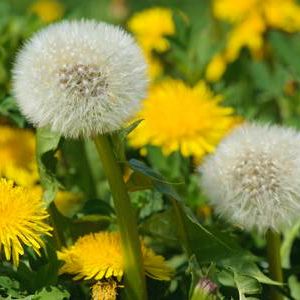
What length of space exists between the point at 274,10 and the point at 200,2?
6.35ft

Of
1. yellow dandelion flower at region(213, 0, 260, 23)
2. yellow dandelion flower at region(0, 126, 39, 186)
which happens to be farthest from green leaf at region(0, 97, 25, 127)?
yellow dandelion flower at region(213, 0, 260, 23)

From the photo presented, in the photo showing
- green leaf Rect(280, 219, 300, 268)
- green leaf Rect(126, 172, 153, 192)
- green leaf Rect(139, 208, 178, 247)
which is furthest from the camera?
green leaf Rect(280, 219, 300, 268)

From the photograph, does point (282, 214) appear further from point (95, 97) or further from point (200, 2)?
point (200, 2)

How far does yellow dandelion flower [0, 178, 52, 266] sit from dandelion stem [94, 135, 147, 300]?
0.11m

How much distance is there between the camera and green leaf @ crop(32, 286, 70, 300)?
1028mm

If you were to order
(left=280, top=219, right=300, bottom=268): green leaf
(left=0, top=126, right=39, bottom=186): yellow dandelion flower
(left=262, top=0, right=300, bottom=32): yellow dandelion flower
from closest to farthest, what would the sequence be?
1. (left=280, top=219, right=300, bottom=268): green leaf
2. (left=0, top=126, right=39, bottom=186): yellow dandelion flower
3. (left=262, top=0, right=300, bottom=32): yellow dandelion flower

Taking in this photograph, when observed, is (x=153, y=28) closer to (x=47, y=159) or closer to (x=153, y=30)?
(x=153, y=30)

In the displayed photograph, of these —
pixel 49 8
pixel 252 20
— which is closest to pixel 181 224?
pixel 252 20

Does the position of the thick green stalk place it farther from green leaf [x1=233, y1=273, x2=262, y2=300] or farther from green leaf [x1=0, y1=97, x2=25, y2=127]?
green leaf [x1=0, y1=97, x2=25, y2=127]

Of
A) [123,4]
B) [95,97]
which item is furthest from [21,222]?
[123,4]

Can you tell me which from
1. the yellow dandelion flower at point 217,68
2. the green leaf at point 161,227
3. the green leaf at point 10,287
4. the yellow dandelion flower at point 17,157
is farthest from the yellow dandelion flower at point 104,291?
the yellow dandelion flower at point 217,68

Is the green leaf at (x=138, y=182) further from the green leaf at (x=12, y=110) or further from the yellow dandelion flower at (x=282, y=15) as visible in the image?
the yellow dandelion flower at (x=282, y=15)

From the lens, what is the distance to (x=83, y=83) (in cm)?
99

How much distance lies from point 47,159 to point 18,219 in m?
0.14
